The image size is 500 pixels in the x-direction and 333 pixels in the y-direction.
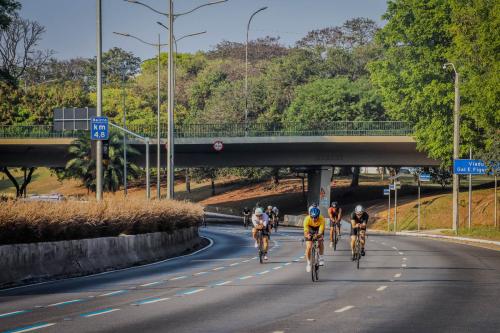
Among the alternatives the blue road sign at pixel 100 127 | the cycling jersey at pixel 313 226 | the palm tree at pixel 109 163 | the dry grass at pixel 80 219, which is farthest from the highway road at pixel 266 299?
the palm tree at pixel 109 163

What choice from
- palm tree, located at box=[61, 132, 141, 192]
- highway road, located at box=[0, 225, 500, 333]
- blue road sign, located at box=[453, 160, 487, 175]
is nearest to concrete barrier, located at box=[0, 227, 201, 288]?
highway road, located at box=[0, 225, 500, 333]

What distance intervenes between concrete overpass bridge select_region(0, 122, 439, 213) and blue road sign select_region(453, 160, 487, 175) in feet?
69.4

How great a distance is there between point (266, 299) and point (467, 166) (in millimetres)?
38967

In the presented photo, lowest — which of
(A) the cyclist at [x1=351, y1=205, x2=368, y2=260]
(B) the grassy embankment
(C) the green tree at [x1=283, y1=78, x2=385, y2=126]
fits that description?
(B) the grassy embankment

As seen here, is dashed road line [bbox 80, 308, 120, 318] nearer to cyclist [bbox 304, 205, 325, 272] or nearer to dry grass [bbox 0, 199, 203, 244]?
dry grass [bbox 0, 199, 203, 244]

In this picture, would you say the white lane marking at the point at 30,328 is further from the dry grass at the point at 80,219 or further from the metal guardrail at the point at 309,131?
the metal guardrail at the point at 309,131

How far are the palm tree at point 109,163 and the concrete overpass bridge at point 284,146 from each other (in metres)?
2.46

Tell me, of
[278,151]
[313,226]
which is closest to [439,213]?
[278,151]

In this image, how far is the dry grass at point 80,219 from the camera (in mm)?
23797

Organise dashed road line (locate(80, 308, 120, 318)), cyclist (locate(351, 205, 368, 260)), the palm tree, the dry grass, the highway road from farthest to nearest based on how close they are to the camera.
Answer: the palm tree
cyclist (locate(351, 205, 368, 260))
the dry grass
dashed road line (locate(80, 308, 120, 318))
the highway road

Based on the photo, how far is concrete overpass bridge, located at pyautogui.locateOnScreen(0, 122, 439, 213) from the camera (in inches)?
3130

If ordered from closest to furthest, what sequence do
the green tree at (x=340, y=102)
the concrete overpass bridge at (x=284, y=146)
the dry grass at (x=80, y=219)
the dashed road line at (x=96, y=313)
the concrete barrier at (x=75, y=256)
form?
the dashed road line at (x=96, y=313) < the concrete barrier at (x=75, y=256) < the dry grass at (x=80, y=219) < the concrete overpass bridge at (x=284, y=146) < the green tree at (x=340, y=102)

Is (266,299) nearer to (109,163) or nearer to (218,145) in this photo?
(218,145)

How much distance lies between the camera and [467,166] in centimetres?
5634
